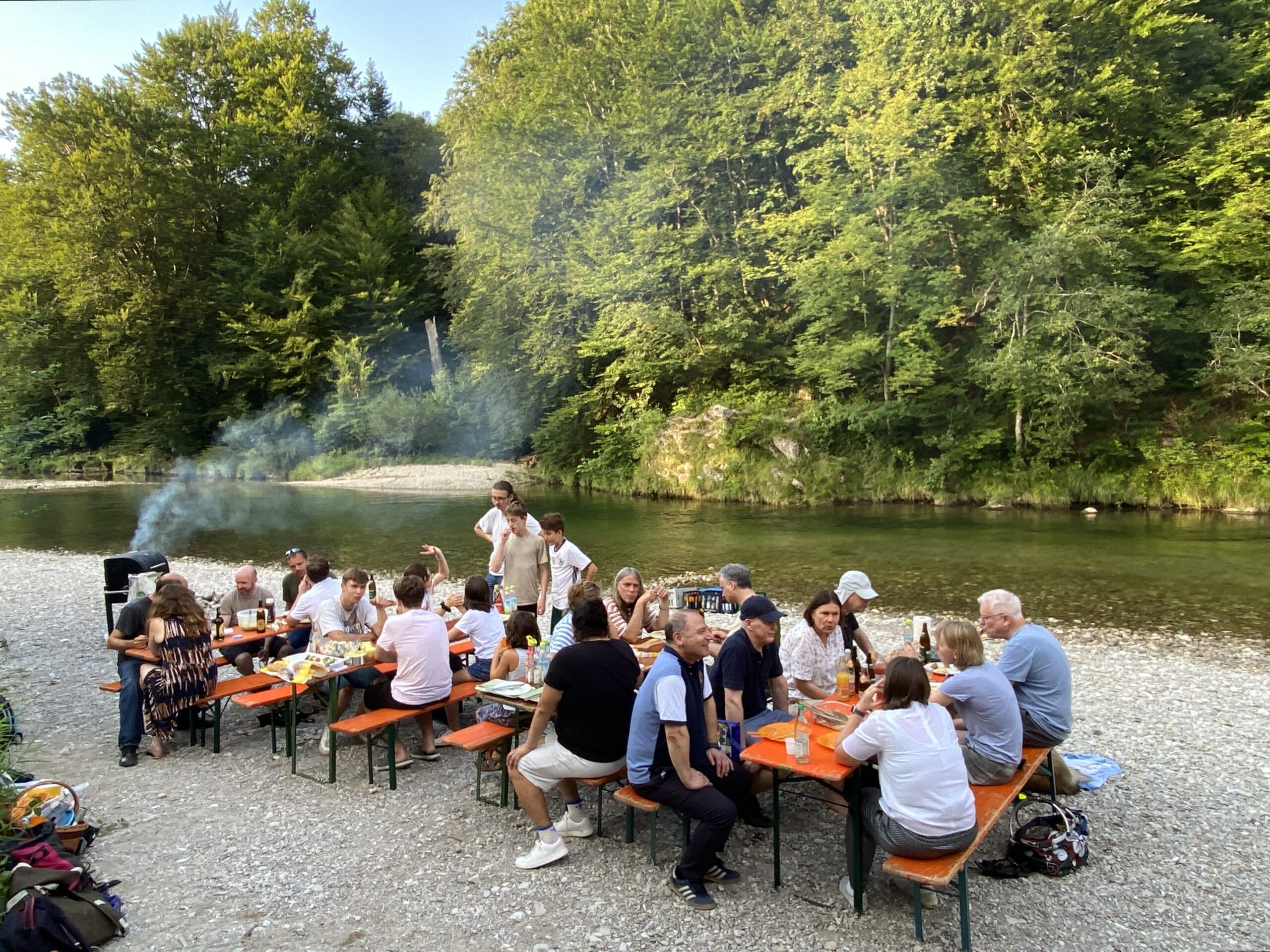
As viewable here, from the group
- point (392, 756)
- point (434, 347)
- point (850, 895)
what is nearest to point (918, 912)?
point (850, 895)

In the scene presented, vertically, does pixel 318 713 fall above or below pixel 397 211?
below

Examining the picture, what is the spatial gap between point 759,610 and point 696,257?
25600 mm

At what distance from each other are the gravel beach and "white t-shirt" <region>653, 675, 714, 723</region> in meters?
0.97

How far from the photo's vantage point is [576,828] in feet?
15.9

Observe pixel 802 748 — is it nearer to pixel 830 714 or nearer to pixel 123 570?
pixel 830 714

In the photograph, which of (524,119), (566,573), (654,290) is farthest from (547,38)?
(566,573)

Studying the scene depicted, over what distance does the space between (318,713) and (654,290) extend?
2387 centimetres

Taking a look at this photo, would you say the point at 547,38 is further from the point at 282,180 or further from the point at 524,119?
the point at 282,180

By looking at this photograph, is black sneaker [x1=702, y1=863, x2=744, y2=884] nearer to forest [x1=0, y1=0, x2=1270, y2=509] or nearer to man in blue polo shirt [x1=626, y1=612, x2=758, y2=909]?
man in blue polo shirt [x1=626, y1=612, x2=758, y2=909]

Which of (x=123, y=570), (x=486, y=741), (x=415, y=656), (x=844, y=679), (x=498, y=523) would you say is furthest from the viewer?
(x=123, y=570)

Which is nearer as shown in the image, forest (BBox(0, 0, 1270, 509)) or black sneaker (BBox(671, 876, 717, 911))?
black sneaker (BBox(671, 876, 717, 911))

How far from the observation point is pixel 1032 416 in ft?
76.2

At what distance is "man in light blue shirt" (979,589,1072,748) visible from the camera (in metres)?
4.63

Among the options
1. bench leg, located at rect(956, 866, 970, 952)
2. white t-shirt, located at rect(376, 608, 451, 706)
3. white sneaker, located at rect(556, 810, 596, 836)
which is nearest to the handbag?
bench leg, located at rect(956, 866, 970, 952)
